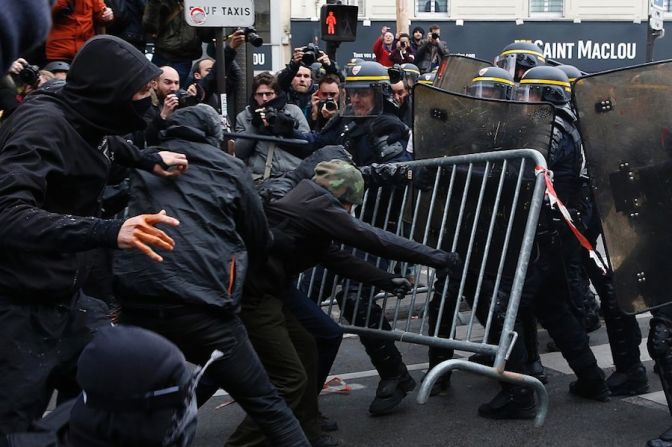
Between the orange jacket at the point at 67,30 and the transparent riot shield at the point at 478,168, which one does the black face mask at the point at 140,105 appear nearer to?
the transparent riot shield at the point at 478,168

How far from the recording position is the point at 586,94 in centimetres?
508

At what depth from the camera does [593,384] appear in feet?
19.4

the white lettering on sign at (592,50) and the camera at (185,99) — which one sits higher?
the camera at (185,99)

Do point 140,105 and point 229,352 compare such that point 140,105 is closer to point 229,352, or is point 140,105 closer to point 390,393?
point 229,352

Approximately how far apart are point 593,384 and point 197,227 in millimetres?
2828

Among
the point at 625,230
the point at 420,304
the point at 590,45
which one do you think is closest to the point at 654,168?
the point at 625,230

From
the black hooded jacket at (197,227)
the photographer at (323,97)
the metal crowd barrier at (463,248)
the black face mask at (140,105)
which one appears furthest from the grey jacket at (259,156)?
the black face mask at (140,105)

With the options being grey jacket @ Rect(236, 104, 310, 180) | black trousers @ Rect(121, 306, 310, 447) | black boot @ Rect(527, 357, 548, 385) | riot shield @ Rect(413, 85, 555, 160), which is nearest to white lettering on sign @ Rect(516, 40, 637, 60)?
grey jacket @ Rect(236, 104, 310, 180)

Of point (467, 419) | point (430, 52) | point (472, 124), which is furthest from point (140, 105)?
point (430, 52)

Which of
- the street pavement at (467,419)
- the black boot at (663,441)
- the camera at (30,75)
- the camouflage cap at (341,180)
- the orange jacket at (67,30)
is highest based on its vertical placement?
the orange jacket at (67,30)

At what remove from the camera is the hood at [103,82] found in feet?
12.4

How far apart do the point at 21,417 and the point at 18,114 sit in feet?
3.41

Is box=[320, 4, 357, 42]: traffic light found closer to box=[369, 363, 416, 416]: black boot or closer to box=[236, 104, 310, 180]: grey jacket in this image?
box=[236, 104, 310, 180]: grey jacket

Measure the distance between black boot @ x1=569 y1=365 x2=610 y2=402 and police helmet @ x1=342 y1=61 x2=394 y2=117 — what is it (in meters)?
2.01
